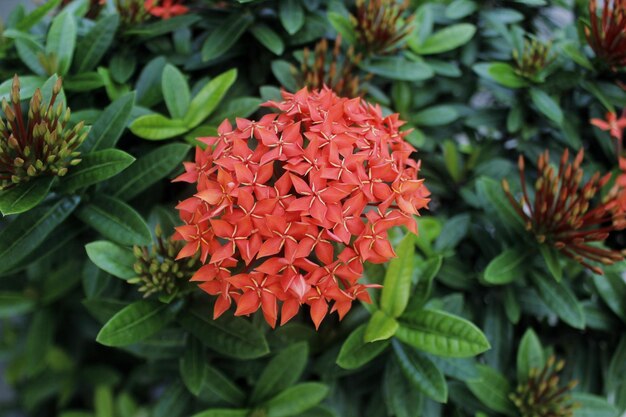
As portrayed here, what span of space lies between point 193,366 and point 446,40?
971 millimetres

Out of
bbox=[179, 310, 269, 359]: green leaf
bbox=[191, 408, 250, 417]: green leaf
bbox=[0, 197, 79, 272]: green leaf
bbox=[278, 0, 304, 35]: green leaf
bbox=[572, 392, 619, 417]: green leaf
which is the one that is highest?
bbox=[278, 0, 304, 35]: green leaf

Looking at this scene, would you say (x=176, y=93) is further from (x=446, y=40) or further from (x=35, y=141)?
(x=446, y=40)

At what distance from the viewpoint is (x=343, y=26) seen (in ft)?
4.46

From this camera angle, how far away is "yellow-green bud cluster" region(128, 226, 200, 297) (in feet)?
3.54

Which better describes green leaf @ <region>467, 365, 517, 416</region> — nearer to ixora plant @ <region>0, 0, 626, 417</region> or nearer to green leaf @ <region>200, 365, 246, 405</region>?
ixora plant @ <region>0, 0, 626, 417</region>

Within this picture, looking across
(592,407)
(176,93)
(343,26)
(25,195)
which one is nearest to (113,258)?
(25,195)

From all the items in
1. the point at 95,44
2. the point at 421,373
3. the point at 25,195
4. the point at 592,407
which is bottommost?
the point at 592,407

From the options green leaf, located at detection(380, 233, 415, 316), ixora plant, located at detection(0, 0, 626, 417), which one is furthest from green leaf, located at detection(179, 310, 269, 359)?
green leaf, located at detection(380, 233, 415, 316)

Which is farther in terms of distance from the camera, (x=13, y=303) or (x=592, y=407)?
(x=13, y=303)

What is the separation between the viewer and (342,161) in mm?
938

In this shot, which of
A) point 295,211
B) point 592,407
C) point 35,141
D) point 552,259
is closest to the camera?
point 295,211

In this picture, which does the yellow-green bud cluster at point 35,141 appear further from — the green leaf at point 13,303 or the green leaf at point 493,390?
the green leaf at point 493,390

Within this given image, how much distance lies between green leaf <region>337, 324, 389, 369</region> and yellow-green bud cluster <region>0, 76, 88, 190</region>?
61cm

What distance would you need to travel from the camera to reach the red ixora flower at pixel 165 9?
1373 millimetres
